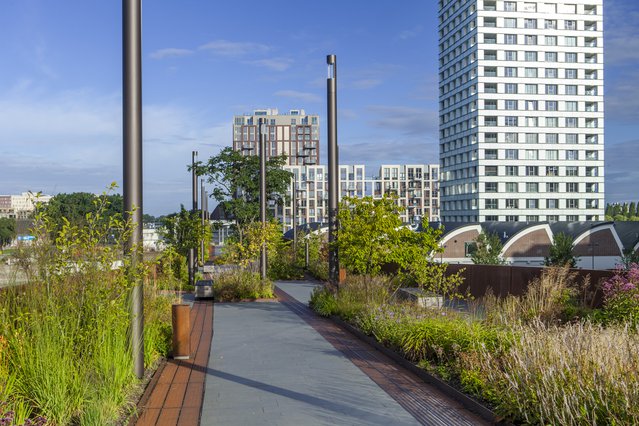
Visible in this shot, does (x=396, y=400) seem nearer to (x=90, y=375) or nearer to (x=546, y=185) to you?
(x=90, y=375)

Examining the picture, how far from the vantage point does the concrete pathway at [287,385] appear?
22.0 feet

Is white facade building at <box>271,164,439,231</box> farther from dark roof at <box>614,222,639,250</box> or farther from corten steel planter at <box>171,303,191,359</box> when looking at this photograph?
corten steel planter at <box>171,303,191,359</box>

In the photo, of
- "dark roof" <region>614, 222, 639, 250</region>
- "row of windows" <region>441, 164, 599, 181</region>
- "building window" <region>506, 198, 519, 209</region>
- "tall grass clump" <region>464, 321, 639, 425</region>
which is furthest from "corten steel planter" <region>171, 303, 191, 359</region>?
"building window" <region>506, 198, 519, 209</region>

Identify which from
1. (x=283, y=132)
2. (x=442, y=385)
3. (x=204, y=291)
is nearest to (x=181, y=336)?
(x=442, y=385)

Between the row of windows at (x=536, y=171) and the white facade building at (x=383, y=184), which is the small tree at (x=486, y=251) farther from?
the white facade building at (x=383, y=184)

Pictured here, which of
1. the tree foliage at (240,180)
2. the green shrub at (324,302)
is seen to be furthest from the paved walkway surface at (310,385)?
the tree foliage at (240,180)

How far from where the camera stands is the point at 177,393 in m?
7.79

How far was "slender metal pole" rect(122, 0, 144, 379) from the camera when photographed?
303 inches

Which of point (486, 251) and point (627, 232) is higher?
point (627, 232)

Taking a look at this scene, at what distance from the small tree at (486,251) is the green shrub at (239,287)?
30148mm

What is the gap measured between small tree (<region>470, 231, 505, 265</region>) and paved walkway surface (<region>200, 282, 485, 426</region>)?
125 ft

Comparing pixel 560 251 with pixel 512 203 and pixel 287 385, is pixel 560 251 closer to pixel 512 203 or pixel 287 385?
pixel 287 385

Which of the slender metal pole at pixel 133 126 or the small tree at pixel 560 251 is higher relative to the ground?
the slender metal pole at pixel 133 126

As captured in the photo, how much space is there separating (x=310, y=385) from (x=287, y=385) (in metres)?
0.29
